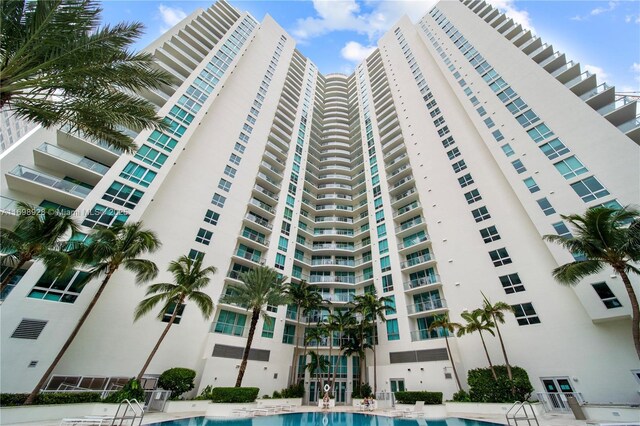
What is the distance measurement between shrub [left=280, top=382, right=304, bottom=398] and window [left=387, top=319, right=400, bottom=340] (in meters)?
11.1

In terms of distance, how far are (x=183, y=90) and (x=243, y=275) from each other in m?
26.1

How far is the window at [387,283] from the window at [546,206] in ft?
56.7

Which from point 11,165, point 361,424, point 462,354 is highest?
point 11,165

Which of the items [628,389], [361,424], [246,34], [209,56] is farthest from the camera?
[246,34]

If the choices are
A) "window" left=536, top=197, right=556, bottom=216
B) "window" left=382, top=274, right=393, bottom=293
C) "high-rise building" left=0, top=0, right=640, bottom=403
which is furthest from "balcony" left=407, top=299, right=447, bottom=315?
"window" left=536, top=197, right=556, bottom=216

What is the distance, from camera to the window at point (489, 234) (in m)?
28.1

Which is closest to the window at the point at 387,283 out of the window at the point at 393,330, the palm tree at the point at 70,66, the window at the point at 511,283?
the window at the point at 393,330

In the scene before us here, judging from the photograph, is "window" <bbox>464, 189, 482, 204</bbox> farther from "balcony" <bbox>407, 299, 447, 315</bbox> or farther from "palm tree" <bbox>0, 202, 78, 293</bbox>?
"palm tree" <bbox>0, 202, 78, 293</bbox>

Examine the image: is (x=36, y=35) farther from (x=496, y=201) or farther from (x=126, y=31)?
(x=496, y=201)

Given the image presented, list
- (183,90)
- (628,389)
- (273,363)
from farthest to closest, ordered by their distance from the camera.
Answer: (183,90) → (273,363) → (628,389)

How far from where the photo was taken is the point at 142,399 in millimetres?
16797

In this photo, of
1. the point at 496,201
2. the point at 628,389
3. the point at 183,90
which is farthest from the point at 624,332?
the point at 183,90

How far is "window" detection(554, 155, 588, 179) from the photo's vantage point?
81.5 feet

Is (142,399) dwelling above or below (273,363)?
below
